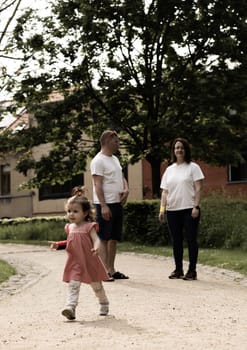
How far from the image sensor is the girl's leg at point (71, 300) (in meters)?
6.80

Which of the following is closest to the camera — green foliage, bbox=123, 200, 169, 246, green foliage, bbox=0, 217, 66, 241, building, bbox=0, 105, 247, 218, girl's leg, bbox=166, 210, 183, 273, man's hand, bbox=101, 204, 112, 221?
man's hand, bbox=101, 204, 112, 221

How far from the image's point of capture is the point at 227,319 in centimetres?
679

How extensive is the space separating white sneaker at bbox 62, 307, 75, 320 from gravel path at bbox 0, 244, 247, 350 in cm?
→ 6

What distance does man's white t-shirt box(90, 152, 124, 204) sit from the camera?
10.2 metres

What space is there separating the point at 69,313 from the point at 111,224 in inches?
135

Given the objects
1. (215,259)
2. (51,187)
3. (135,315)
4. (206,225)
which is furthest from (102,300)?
(51,187)

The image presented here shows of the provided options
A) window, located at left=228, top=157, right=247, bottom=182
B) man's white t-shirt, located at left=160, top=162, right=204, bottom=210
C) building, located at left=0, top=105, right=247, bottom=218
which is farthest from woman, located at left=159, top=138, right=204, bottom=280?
window, located at left=228, top=157, right=247, bottom=182

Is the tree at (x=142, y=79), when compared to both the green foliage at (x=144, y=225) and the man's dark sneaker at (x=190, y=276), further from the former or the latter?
the man's dark sneaker at (x=190, y=276)

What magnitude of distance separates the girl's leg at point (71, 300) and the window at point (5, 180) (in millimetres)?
38649

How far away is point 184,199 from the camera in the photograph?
34.6 ft

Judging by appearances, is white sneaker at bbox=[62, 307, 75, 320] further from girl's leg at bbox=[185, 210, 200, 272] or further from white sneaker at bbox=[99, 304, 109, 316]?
girl's leg at bbox=[185, 210, 200, 272]

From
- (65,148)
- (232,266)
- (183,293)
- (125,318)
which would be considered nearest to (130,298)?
(183,293)

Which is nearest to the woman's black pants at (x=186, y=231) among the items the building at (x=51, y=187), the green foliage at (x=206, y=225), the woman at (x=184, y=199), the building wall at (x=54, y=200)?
the woman at (x=184, y=199)

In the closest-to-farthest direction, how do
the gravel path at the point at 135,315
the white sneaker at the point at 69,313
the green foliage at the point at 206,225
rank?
the gravel path at the point at 135,315 < the white sneaker at the point at 69,313 < the green foliage at the point at 206,225
